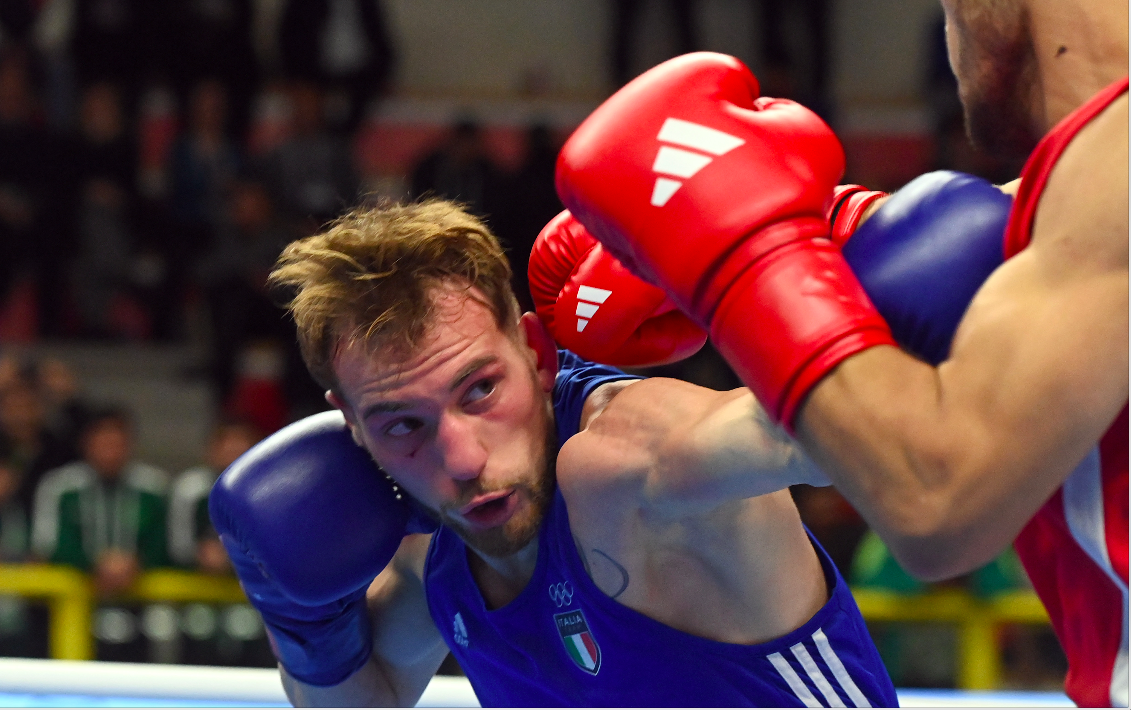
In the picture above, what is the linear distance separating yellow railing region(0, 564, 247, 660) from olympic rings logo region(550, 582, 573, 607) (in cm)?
252

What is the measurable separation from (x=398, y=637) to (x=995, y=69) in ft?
4.71

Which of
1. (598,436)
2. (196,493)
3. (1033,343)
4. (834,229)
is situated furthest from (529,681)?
(196,493)

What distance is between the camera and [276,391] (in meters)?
5.47

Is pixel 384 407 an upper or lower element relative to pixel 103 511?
upper

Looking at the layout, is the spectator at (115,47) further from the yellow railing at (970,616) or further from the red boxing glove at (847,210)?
the red boxing glove at (847,210)

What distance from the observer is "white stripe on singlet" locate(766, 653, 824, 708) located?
1.52 meters

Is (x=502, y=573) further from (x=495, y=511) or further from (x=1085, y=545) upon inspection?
(x=1085, y=545)

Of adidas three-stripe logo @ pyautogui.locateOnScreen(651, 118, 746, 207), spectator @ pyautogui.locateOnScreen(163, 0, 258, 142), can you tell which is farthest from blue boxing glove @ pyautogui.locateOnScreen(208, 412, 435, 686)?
spectator @ pyautogui.locateOnScreen(163, 0, 258, 142)

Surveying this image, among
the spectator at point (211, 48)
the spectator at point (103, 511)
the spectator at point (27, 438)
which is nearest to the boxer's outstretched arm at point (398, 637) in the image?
A: the spectator at point (103, 511)

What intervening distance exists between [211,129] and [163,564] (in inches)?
109

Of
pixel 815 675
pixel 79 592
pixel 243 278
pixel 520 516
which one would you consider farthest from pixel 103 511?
pixel 815 675

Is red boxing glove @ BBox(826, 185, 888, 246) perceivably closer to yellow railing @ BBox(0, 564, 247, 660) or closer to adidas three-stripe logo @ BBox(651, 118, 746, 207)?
adidas three-stripe logo @ BBox(651, 118, 746, 207)

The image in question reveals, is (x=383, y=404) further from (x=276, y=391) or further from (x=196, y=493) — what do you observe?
(x=276, y=391)

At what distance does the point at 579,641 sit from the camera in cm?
159
